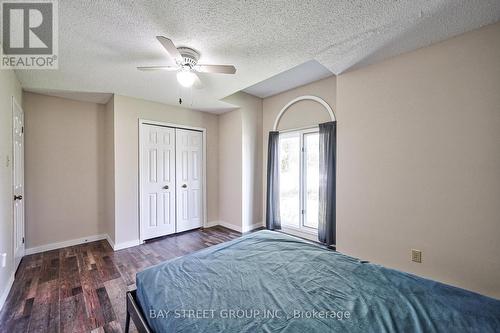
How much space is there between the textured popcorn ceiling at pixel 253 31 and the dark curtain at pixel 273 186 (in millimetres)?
1634

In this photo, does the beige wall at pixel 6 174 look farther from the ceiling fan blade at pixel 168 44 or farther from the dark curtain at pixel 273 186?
the dark curtain at pixel 273 186

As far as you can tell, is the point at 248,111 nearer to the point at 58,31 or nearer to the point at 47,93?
the point at 58,31

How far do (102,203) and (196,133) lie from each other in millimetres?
2073

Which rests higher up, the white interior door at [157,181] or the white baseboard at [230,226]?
the white interior door at [157,181]

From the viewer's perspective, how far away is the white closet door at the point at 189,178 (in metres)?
4.03

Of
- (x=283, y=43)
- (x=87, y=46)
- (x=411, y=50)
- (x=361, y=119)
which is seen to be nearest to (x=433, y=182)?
(x=361, y=119)

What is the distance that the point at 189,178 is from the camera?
4.18 metres

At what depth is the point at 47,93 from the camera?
3137 mm

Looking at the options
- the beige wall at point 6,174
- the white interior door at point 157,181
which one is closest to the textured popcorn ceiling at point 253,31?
the beige wall at point 6,174

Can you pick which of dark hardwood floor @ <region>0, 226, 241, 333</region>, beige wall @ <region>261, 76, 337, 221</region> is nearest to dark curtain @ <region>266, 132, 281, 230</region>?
beige wall @ <region>261, 76, 337, 221</region>

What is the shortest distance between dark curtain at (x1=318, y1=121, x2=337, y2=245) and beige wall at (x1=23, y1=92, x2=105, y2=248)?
3.70m

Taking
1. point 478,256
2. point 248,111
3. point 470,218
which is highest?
point 248,111

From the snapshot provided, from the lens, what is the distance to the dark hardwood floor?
1.75m

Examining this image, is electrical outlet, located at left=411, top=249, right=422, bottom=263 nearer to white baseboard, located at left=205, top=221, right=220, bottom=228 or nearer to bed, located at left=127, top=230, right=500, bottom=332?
bed, located at left=127, top=230, right=500, bottom=332
